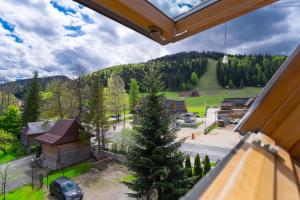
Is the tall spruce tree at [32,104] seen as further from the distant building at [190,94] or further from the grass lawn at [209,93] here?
the distant building at [190,94]

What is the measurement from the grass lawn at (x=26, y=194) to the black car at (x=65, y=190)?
867 mm

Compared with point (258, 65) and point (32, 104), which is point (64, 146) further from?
point (32, 104)

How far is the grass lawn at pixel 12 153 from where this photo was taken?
18.5 metres

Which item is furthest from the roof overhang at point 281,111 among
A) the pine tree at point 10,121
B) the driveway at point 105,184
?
the pine tree at point 10,121

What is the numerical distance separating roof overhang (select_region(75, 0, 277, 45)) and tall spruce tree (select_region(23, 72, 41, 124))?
27366mm

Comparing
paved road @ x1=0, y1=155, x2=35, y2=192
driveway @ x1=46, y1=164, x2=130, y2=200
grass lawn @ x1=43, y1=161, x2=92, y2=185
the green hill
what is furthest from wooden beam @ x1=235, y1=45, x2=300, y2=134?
the green hill

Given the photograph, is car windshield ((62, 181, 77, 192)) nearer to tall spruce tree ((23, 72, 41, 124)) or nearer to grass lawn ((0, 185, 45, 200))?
grass lawn ((0, 185, 45, 200))

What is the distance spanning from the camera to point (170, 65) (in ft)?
200

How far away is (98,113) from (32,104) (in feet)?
45.2

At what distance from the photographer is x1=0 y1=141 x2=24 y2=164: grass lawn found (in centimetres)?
1853

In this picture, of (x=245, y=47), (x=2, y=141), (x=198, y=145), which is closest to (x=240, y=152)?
(x=245, y=47)

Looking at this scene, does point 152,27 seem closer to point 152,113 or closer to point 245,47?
point 245,47

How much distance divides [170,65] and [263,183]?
61.2 metres

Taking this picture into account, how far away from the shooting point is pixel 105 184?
38.3 ft
